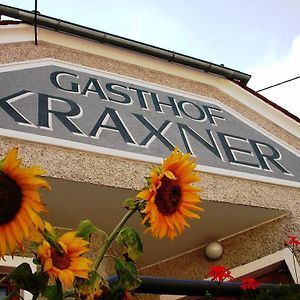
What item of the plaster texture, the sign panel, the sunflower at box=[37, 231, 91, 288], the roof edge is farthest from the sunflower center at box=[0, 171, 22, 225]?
the roof edge

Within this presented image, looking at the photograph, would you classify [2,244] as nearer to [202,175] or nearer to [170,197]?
[170,197]

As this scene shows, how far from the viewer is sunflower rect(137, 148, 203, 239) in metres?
1.67

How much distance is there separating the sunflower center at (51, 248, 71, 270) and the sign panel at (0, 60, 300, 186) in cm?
309

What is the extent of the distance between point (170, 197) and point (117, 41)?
16.2 ft

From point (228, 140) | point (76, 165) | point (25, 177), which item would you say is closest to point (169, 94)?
point (228, 140)

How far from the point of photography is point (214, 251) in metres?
5.87

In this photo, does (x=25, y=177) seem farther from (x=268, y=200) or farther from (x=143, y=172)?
(x=268, y=200)

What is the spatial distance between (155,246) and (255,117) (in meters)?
2.24

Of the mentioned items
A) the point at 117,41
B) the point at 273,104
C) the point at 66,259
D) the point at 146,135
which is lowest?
the point at 66,259

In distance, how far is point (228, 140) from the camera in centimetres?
617

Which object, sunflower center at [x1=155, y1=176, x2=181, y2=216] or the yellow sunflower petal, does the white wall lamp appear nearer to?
sunflower center at [x1=155, y1=176, x2=181, y2=216]

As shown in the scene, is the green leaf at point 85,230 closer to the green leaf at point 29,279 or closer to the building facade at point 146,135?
the green leaf at point 29,279

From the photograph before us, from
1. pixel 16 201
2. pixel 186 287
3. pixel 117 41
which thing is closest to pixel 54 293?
pixel 16 201

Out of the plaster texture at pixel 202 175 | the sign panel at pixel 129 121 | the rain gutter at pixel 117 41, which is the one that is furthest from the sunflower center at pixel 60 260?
the rain gutter at pixel 117 41
